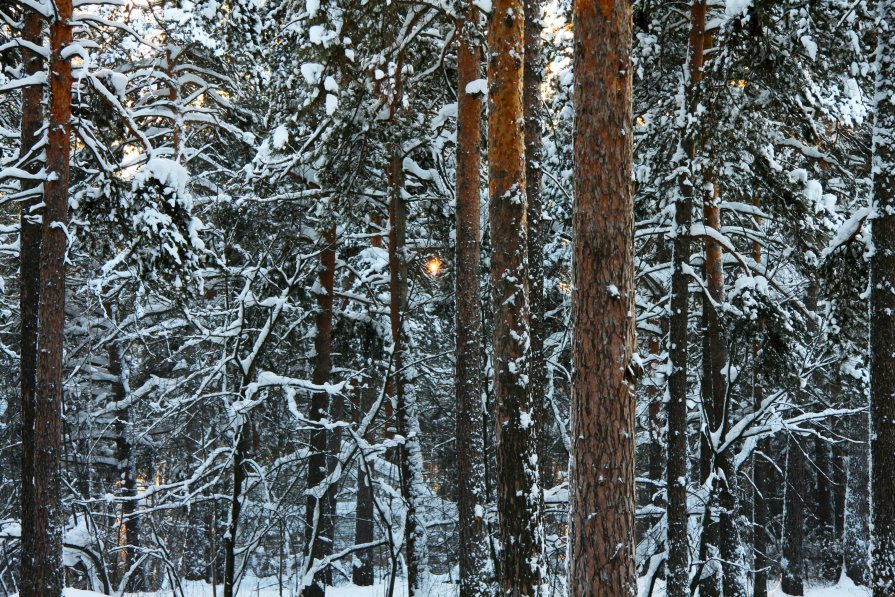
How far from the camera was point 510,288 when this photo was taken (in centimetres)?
731

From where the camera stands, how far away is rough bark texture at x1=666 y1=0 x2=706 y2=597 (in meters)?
9.59

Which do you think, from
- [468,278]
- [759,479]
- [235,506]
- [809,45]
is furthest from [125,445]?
[759,479]

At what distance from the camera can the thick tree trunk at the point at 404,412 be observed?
1120 cm

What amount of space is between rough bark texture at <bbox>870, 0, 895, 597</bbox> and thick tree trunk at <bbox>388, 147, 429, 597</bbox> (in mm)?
6425

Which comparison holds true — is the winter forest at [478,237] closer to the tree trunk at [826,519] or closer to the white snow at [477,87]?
the white snow at [477,87]

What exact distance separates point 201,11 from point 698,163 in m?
7.73

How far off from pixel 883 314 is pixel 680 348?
2.91m

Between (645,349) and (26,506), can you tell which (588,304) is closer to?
(26,506)

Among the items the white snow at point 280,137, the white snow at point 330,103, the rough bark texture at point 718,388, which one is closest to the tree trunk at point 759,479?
the rough bark texture at point 718,388

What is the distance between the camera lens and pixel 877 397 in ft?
23.8

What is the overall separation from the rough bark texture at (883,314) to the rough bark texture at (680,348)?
2470 mm

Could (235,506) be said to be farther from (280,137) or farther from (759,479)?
(759,479)

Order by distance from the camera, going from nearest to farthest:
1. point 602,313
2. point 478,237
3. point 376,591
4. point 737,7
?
point 602,313 < point 737,7 < point 478,237 < point 376,591

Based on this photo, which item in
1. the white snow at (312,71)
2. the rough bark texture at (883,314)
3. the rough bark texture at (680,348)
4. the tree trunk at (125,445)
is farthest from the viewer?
the tree trunk at (125,445)
